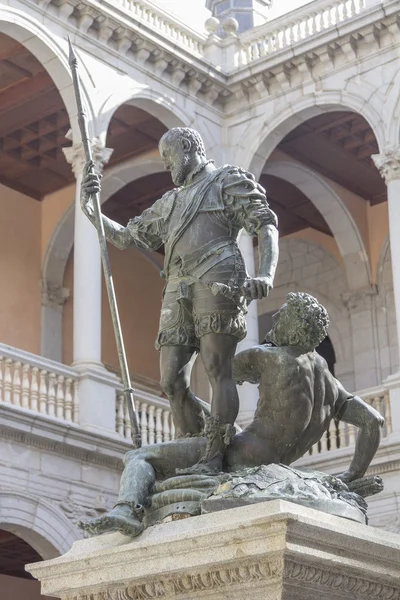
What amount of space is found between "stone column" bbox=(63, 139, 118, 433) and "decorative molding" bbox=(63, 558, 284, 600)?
942 centimetres

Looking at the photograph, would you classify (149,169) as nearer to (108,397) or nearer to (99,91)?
(99,91)

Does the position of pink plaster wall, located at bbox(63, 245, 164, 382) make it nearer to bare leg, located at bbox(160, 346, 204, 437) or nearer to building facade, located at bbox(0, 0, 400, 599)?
building facade, located at bbox(0, 0, 400, 599)

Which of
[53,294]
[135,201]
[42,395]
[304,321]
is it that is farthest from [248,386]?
[304,321]

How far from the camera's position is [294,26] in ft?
58.2

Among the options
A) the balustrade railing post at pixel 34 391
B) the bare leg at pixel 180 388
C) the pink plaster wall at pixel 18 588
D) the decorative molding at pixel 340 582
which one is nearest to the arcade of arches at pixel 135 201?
the pink plaster wall at pixel 18 588

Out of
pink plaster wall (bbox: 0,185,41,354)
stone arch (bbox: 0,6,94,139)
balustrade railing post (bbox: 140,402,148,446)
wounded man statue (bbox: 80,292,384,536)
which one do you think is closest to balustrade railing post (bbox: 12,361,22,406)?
balustrade railing post (bbox: 140,402,148,446)

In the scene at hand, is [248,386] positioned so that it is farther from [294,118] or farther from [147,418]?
[294,118]

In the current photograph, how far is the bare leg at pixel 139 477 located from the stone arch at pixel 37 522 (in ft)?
27.8

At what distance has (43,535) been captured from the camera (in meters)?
13.4

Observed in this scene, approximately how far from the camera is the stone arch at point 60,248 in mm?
18250

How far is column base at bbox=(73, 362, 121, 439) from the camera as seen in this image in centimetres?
1402

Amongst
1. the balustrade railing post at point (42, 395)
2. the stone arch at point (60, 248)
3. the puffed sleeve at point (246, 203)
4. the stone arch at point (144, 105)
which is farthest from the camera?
the stone arch at point (60, 248)

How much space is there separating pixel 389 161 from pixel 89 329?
14.3 ft

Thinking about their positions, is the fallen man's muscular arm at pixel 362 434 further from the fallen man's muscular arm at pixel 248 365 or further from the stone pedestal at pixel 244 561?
the stone pedestal at pixel 244 561
